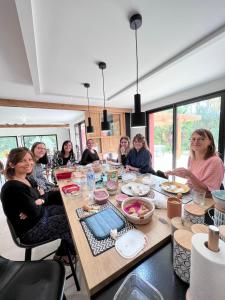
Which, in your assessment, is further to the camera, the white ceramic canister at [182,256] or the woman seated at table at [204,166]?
the woman seated at table at [204,166]

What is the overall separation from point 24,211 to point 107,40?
1748 mm

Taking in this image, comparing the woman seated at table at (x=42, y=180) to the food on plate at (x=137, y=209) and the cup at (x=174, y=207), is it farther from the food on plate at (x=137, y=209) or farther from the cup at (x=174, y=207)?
the cup at (x=174, y=207)

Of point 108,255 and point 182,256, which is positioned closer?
point 182,256

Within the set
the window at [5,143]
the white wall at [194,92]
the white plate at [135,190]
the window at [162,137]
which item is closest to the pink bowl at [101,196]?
the white plate at [135,190]

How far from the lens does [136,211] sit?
0.96m

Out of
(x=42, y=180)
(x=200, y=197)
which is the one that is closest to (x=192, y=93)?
(x=200, y=197)

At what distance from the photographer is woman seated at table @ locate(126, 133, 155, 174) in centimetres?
232

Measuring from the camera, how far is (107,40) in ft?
4.37

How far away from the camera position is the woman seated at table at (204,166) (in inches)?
50.8

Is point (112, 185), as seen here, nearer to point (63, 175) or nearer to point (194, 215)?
point (194, 215)

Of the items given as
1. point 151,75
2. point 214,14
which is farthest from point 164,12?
point 151,75

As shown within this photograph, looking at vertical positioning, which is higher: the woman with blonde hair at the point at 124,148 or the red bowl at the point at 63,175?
the woman with blonde hair at the point at 124,148

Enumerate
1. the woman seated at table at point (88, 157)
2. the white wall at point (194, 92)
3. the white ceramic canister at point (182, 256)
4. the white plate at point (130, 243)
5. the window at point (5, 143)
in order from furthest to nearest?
1. the window at point (5, 143)
2. the woman seated at table at point (88, 157)
3. the white wall at point (194, 92)
4. the white plate at point (130, 243)
5. the white ceramic canister at point (182, 256)

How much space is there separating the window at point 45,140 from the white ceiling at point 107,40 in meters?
6.17
